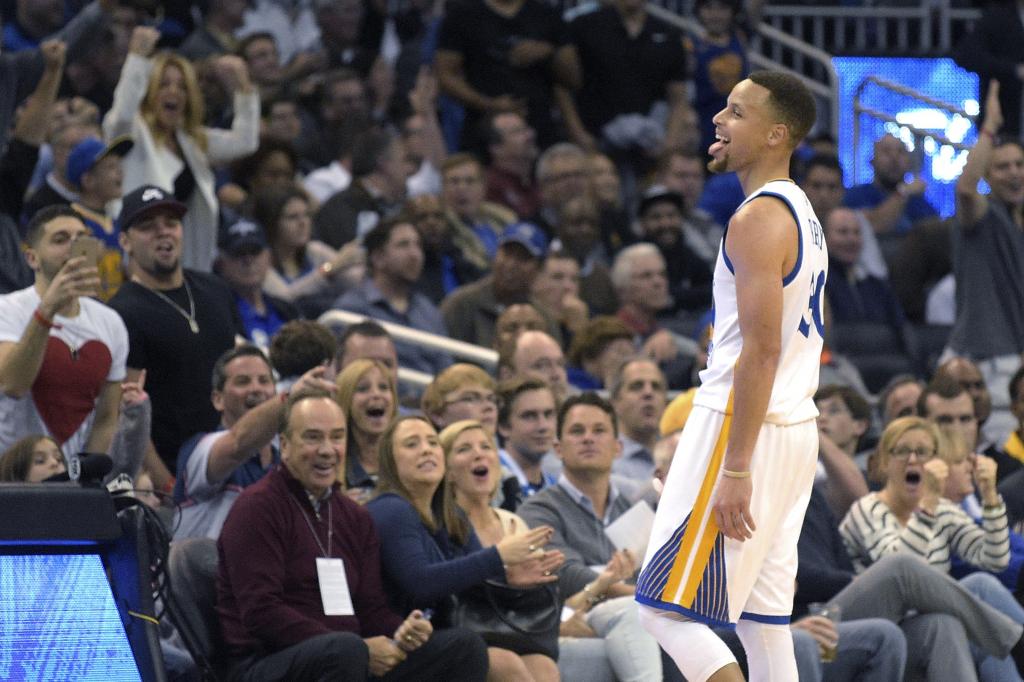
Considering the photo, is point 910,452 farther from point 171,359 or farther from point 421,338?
point 171,359

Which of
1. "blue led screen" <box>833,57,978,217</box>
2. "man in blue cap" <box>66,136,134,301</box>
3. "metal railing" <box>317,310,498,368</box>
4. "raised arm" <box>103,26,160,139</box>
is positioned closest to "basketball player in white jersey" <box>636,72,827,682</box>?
"man in blue cap" <box>66,136,134,301</box>

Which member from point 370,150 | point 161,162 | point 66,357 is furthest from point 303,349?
point 370,150

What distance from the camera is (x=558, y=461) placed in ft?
31.4

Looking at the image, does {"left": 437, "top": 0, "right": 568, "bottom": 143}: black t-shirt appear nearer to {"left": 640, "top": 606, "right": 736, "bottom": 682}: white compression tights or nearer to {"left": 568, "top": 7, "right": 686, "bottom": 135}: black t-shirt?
{"left": 568, "top": 7, "right": 686, "bottom": 135}: black t-shirt

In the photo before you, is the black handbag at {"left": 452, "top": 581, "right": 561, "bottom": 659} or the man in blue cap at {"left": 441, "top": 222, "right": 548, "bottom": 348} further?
the man in blue cap at {"left": 441, "top": 222, "right": 548, "bottom": 348}

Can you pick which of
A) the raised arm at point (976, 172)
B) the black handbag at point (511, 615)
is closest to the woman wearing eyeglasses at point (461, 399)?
the black handbag at point (511, 615)

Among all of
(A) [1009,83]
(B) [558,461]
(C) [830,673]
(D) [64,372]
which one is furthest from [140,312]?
(A) [1009,83]

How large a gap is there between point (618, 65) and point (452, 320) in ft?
13.2

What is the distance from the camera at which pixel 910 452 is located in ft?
28.1

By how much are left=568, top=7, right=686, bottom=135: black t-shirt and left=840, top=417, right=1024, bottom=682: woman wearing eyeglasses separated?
6279 mm

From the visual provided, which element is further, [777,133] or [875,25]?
[875,25]

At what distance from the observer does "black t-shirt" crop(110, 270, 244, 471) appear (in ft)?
27.4

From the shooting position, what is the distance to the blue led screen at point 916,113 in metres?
15.5

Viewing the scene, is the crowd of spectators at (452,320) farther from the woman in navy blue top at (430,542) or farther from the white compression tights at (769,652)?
the white compression tights at (769,652)
